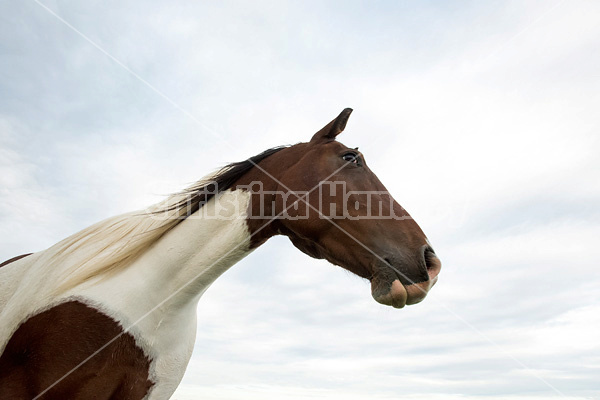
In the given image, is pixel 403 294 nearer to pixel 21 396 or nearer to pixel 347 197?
pixel 347 197

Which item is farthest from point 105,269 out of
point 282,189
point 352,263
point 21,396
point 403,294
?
point 403,294

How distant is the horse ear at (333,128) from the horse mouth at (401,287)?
127cm

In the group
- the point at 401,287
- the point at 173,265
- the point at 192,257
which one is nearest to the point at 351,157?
the point at 401,287

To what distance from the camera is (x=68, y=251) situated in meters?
3.35

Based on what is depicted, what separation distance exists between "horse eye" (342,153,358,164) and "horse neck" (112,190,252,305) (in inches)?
33.6

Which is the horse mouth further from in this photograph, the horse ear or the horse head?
the horse ear

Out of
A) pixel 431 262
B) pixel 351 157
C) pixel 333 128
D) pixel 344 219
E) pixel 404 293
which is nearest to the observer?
pixel 404 293

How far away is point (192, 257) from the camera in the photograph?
3.13 m

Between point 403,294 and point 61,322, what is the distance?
2279 mm

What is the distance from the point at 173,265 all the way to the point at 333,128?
1.67m

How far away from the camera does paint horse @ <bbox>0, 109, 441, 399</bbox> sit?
110 inches

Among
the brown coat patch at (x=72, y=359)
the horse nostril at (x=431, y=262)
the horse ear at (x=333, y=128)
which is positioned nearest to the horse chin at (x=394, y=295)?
the horse nostril at (x=431, y=262)

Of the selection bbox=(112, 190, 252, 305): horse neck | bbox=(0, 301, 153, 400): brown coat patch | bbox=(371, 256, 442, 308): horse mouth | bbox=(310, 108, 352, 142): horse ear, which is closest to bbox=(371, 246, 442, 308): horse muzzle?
bbox=(371, 256, 442, 308): horse mouth

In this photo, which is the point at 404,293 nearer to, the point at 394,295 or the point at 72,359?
the point at 394,295
